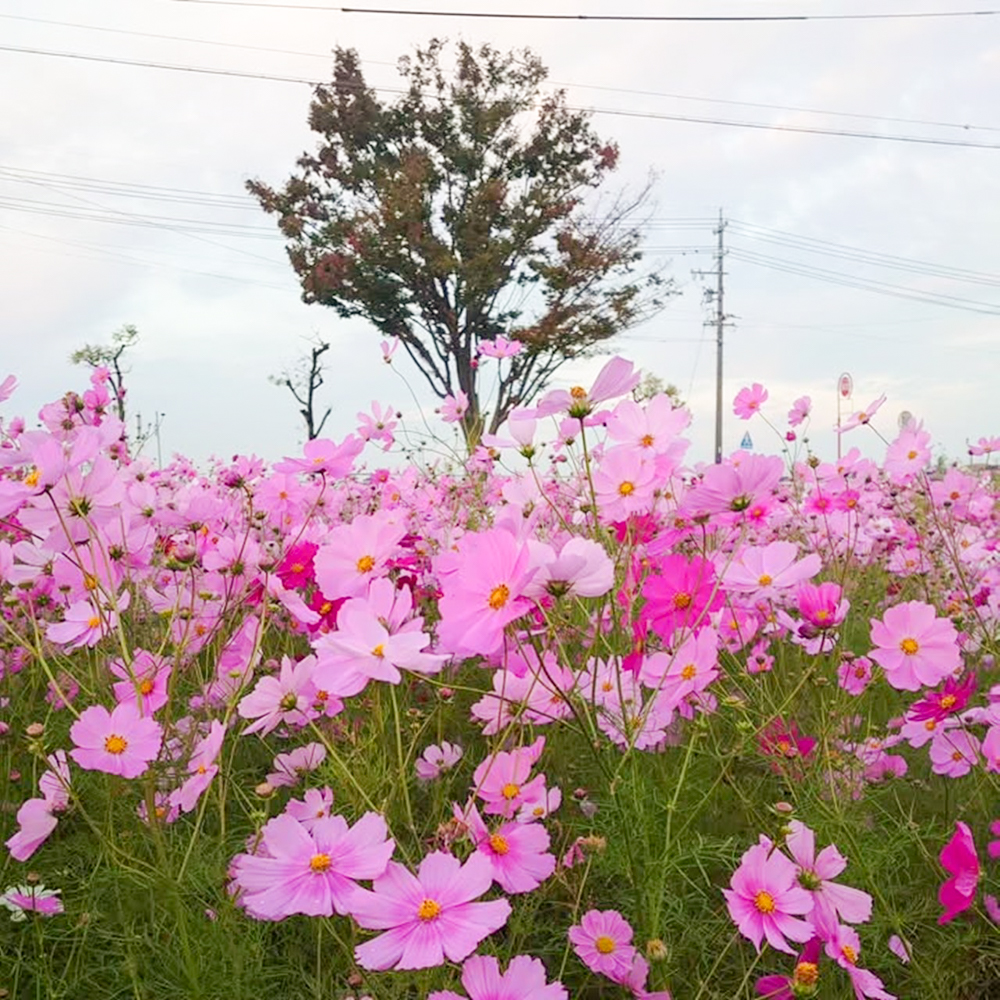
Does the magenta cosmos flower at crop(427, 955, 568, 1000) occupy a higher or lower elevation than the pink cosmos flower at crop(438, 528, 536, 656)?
lower

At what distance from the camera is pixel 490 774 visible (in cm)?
107

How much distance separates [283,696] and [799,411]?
149 centimetres

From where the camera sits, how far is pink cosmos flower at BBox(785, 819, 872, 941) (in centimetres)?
99

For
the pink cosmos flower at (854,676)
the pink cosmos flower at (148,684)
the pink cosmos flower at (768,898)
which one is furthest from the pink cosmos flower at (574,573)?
the pink cosmos flower at (854,676)

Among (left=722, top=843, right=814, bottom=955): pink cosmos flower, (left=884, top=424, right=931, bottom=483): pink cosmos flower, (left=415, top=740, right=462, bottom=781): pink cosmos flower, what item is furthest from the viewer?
(left=884, top=424, right=931, bottom=483): pink cosmos flower

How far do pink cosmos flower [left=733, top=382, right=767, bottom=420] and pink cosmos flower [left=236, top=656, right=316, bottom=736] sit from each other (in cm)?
125

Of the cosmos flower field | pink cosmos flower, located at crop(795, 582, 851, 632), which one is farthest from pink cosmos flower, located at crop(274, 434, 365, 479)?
pink cosmos flower, located at crop(795, 582, 851, 632)

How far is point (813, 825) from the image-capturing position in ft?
4.31

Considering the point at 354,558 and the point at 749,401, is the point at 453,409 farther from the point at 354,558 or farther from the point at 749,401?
the point at 354,558

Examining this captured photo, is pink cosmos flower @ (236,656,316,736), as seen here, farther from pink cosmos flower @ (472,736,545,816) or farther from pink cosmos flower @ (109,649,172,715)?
pink cosmos flower @ (472,736,545,816)

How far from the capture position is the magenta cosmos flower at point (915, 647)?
1268 mm

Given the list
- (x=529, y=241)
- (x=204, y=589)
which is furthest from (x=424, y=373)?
(x=204, y=589)

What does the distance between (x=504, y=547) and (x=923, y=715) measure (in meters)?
0.81

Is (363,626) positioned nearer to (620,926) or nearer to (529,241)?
(620,926)
